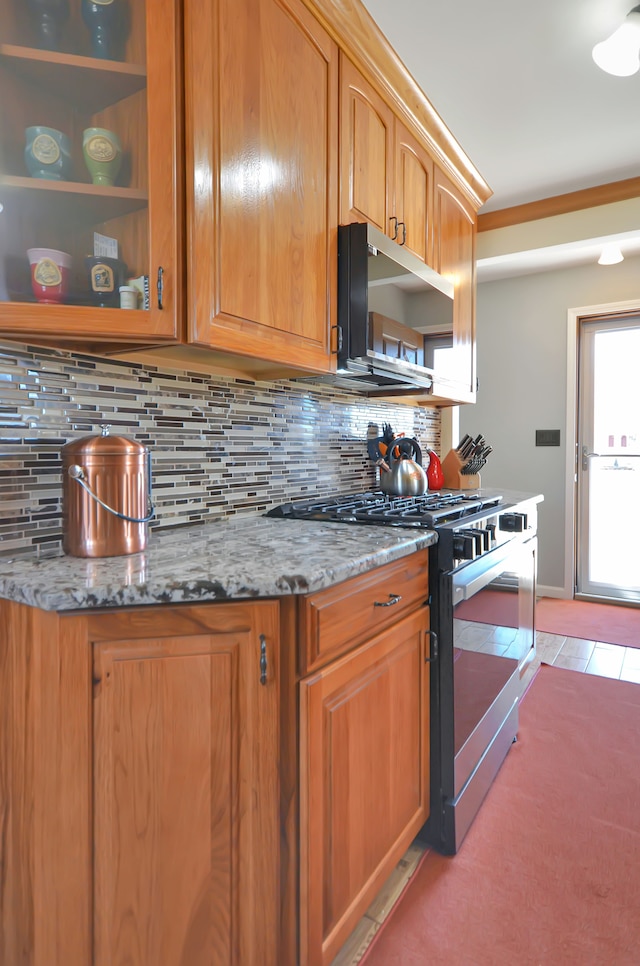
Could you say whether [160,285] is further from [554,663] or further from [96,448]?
[554,663]

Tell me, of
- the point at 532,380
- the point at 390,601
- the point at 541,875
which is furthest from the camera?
the point at 532,380

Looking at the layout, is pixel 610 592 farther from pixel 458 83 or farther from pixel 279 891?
pixel 279 891

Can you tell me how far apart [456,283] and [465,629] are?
167 centimetres

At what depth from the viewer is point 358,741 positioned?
1162mm

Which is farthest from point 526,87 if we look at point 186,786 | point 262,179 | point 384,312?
point 186,786

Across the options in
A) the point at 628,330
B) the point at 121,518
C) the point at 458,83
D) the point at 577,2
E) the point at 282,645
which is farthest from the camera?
the point at 628,330

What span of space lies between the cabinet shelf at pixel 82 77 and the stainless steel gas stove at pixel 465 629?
1.16 metres

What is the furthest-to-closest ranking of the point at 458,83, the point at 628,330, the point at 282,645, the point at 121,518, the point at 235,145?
1. the point at 628,330
2. the point at 458,83
3. the point at 235,145
4. the point at 121,518
5. the point at 282,645

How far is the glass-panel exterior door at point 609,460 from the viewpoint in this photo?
3.79 metres

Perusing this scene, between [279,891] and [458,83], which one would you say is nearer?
[279,891]

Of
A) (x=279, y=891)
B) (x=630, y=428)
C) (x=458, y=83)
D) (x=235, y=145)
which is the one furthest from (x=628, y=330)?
(x=279, y=891)

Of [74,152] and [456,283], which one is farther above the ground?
[456,283]

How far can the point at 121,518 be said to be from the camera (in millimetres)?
1138

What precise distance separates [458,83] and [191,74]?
4.09 ft
